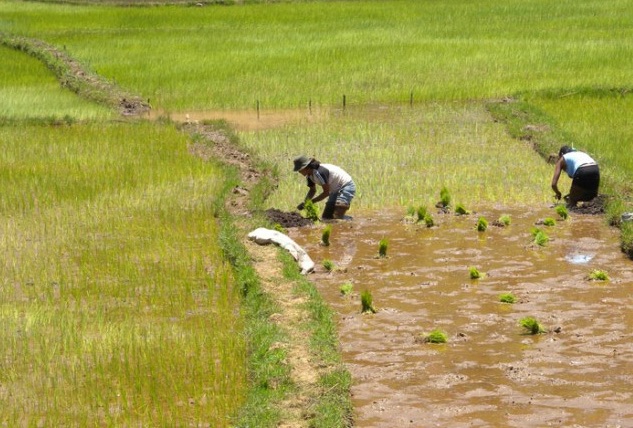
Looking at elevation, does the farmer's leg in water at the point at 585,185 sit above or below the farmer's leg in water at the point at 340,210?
above

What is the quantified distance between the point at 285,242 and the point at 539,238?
2.25m

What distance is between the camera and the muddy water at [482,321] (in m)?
6.78

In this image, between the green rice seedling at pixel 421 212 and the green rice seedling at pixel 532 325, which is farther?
the green rice seedling at pixel 421 212

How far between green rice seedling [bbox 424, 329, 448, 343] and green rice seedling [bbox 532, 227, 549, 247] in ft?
8.89

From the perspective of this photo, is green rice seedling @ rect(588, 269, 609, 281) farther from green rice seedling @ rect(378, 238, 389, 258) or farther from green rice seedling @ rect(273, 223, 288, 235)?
green rice seedling @ rect(273, 223, 288, 235)

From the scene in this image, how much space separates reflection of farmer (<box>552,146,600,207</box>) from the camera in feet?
37.2

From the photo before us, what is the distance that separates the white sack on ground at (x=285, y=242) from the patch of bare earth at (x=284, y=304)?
65 mm

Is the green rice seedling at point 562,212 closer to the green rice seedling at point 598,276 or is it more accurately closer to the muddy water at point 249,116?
the green rice seedling at point 598,276

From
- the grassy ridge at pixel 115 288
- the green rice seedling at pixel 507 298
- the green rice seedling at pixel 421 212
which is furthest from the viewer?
the green rice seedling at pixel 421 212

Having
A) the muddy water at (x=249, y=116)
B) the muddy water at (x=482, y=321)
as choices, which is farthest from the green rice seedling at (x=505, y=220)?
the muddy water at (x=249, y=116)

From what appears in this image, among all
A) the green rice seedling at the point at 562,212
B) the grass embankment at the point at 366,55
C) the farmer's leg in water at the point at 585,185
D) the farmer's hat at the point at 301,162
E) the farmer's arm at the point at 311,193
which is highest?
the grass embankment at the point at 366,55

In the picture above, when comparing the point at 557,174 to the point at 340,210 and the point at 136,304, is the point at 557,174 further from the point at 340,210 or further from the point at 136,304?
the point at 136,304

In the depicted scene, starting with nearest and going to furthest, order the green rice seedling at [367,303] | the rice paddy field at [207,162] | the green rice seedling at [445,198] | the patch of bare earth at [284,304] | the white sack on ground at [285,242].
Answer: the patch of bare earth at [284,304]
the rice paddy field at [207,162]
the green rice seedling at [367,303]
the white sack on ground at [285,242]
the green rice seedling at [445,198]

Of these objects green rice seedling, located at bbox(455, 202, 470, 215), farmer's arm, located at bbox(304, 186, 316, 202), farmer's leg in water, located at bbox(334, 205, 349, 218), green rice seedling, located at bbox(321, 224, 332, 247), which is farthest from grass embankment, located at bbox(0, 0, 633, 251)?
green rice seedling, located at bbox(321, 224, 332, 247)
